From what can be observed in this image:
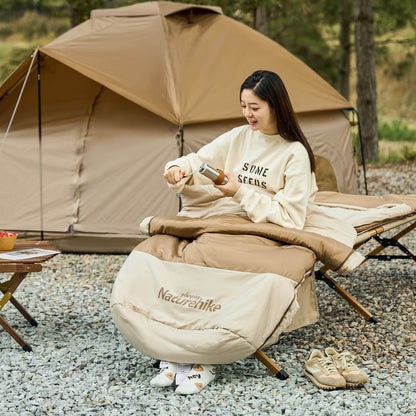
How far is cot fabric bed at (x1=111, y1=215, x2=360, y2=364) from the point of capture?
2.75 metres

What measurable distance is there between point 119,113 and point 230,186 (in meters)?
2.54

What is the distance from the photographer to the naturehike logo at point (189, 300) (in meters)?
2.87

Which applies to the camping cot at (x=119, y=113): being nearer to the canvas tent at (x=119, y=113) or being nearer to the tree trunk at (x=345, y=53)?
the canvas tent at (x=119, y=113)

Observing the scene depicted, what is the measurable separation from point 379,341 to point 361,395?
2.24 feet

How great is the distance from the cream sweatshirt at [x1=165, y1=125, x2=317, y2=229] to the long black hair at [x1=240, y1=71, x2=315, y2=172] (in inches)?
2.0

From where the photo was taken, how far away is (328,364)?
9.57 ft

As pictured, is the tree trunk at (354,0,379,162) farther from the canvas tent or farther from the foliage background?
the canvas tent

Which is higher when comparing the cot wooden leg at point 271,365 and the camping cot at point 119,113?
the camping cot at point 119,113

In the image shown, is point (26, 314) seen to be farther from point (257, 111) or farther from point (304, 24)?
point (304, 24)

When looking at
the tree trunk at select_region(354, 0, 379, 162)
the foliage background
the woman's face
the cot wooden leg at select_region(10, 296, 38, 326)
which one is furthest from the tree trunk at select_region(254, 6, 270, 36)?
the cot wooden leg at select_region(10, 296, 38, 326)

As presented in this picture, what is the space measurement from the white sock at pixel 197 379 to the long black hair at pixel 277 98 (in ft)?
3.53

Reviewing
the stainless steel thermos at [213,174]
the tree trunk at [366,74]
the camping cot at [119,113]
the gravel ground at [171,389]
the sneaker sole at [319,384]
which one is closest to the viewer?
the gravel ground at [171,389]

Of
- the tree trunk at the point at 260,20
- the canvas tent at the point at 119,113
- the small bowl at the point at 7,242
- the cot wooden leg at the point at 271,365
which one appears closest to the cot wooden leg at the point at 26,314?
the small bowl at the point at 7,242

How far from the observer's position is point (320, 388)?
284 cm
